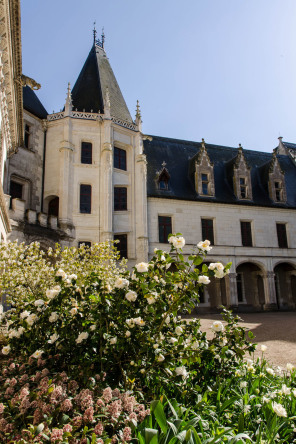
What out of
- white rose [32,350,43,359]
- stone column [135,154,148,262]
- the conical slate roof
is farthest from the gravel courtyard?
the conical slate roof

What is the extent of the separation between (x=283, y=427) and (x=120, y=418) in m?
1.75

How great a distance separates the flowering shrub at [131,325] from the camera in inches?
143

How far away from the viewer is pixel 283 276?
25750mm

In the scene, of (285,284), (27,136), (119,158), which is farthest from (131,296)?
(285,284)

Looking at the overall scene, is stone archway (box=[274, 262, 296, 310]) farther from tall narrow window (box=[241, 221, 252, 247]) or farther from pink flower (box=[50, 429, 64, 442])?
pink flower (box=[50, 429, 64, 442])

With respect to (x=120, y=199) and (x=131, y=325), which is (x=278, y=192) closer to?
(x=120, y=199)

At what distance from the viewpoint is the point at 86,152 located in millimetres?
20688

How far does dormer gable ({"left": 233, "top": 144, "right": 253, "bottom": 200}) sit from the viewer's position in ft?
82.9

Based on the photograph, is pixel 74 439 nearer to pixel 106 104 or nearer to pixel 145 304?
pixel 145 304

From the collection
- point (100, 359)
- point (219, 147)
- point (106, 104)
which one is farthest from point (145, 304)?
point (219, 147)

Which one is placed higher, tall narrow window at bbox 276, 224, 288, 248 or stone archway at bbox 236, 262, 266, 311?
tall narrow window at bbox 276, 224, 288, 248

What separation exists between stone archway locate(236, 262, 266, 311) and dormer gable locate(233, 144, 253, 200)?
561 cm

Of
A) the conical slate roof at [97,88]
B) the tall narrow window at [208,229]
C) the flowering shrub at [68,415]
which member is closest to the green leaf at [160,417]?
the flowering shrub at [68,415]

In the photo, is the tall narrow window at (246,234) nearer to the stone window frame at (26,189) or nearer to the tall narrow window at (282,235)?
the tall narrow window at (282,235)
